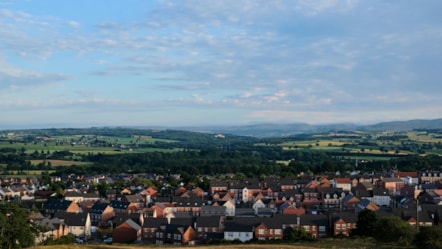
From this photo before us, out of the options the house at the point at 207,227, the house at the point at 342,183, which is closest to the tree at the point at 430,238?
the house at the point at 207,227

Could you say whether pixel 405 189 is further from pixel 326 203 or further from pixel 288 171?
pixel 288 171

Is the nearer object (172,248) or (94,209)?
(172,248)

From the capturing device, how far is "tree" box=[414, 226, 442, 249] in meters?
28.9

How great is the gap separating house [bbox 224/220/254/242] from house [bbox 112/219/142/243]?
825 cm

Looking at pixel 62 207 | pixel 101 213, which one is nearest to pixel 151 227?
pixel 101 213

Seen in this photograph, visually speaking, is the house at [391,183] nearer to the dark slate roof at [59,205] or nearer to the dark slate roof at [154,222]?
the dark slate roof at [154,222]

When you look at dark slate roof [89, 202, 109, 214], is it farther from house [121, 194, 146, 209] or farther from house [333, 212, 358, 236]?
house [333, 212, 358, 236]

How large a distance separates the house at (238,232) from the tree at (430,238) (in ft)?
52.1

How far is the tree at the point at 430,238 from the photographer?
94.8 ft

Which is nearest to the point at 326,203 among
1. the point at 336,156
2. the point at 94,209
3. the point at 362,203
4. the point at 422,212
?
the point at 362,203

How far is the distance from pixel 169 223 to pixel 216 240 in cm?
545

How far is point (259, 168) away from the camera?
9706 centimetres

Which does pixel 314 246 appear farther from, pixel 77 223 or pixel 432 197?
pixel 432 197

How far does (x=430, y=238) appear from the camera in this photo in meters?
29.4
